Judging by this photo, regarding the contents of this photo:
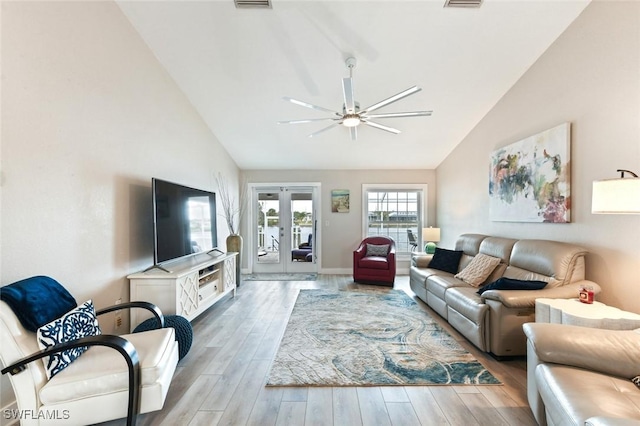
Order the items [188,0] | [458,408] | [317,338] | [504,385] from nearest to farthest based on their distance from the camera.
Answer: [458,408] < [504,385] < [188,0] < [317,338]

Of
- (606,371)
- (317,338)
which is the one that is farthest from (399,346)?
(606,371)

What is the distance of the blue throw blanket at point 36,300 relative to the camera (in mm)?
1631

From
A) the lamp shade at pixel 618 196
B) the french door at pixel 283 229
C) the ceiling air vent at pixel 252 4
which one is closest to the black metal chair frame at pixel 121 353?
the ceiling air vent at pixel 252 4

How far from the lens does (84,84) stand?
2.42 m

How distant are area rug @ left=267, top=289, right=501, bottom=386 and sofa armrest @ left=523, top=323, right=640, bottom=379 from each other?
33.9 inches

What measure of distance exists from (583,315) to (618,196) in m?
0.87

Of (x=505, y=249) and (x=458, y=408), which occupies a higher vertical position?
(x=505, y=249)

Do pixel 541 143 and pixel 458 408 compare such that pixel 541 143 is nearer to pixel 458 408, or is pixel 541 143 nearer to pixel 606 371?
pixel 606 371

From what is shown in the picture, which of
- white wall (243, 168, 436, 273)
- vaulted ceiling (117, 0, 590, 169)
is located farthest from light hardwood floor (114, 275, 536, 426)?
white wall (243, 168, 436, 273)

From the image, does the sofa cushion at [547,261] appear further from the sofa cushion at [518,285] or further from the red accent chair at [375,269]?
the red accent chair at [375,269]

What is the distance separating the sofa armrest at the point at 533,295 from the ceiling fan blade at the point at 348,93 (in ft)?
7.57

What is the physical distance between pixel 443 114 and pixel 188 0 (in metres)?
3.65

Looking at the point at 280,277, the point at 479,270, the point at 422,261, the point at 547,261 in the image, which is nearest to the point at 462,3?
the point at 547,261

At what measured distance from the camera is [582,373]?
1.47 metres
